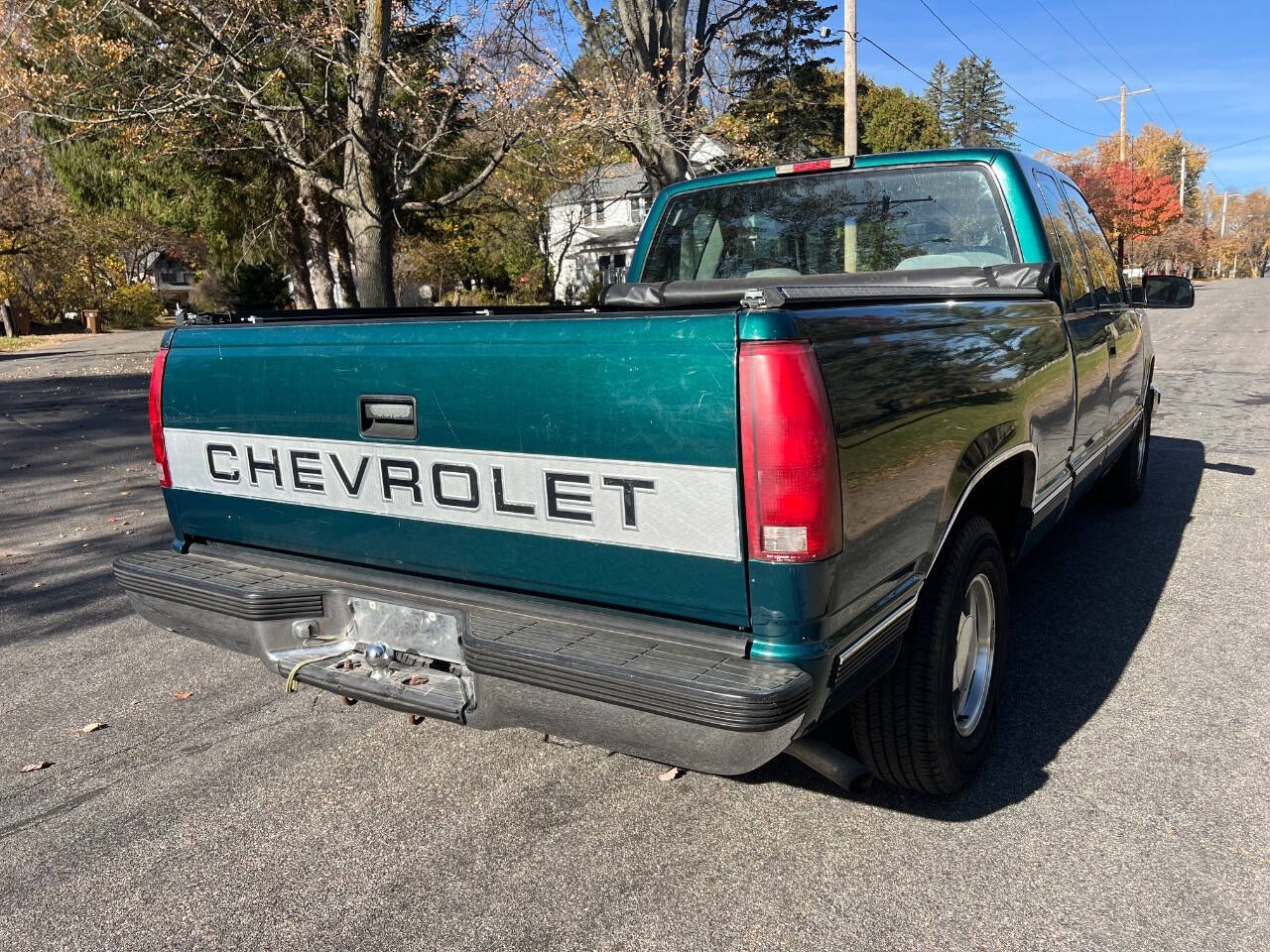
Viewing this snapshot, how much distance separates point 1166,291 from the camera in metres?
5.95

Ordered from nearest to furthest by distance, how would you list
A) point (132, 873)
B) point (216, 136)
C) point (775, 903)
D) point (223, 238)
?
1. point (775, 903)
2. point (132, 873)
3. point (216, 136)
4. point (223, 238)

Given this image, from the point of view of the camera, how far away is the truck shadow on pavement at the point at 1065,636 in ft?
10.4

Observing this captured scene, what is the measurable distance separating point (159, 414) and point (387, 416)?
1114mm

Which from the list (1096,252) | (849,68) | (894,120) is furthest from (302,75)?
(894,120)

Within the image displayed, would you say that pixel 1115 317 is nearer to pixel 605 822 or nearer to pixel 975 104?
pixel 605 822

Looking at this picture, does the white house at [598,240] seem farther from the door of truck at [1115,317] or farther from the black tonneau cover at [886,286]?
the black tonneau cover at [886,286]

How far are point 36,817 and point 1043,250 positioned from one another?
13.9 feet

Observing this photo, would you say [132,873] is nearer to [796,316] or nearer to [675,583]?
[675,583]

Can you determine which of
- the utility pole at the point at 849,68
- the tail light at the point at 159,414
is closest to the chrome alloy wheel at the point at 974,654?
the tail light at the point at 159,414

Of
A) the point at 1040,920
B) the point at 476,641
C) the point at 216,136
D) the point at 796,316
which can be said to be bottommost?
the point at 1040,920

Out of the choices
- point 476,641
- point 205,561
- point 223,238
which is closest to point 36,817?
point 205,561

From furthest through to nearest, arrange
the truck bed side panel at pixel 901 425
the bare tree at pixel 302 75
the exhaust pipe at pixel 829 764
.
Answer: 1. the bare tree at pixel 302 75
2. the exhaust pipe at pixel 829 764
3. the truck bed side panel at pixel 901 425

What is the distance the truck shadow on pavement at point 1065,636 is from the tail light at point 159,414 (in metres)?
2.29

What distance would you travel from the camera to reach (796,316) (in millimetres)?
2215
